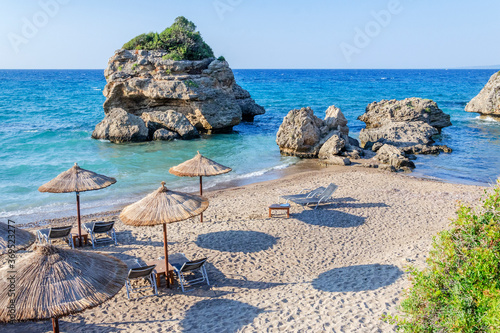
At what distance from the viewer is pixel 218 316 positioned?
7219 millimetres

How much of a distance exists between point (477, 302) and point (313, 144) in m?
20.4

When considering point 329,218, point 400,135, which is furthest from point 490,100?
point 329,218

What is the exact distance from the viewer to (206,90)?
30031 mm

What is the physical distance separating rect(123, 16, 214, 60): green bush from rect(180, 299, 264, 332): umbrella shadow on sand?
994 inches

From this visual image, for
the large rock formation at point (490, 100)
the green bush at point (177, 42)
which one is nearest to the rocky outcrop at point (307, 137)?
the green bush at point (177, 42)

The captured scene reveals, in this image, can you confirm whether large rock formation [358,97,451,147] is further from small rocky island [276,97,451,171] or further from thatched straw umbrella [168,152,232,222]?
thatched straw umbrella [168,152,232,222]

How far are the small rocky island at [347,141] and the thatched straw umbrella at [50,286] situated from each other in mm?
17850

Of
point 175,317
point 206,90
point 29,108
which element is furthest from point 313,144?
point 29,108

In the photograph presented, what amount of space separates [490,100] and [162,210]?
42.5m

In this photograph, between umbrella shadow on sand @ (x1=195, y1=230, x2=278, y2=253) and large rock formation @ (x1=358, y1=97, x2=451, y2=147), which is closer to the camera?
umbrella shadow on sand @ (x1=195, y1=230, x2=278, y2=253)

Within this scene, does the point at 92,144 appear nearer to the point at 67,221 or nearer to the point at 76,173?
the point at 67,221

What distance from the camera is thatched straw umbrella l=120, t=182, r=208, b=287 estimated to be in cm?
790

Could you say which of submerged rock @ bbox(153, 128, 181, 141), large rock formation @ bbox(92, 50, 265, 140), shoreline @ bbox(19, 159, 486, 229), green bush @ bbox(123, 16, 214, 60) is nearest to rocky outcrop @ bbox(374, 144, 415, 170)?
shoreline @ bbox(19, 159, 486, 229)

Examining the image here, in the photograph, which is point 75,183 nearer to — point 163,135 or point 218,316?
point 218,316
